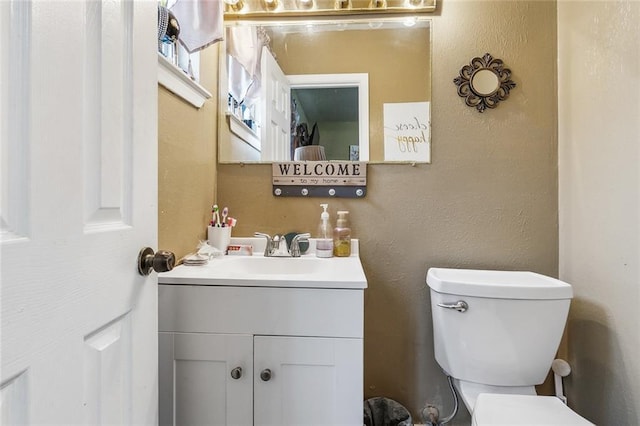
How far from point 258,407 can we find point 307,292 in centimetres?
34

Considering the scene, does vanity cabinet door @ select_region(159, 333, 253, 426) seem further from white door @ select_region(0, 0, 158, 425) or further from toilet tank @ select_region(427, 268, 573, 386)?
toilet tank @ select_region(427, 268, 573, 386)

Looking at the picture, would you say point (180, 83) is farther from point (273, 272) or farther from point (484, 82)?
point (484, 82)

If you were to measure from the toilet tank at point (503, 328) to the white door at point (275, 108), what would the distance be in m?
0.81

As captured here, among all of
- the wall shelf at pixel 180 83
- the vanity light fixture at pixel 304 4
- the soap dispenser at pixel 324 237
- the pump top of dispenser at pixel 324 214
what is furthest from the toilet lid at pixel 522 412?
the vanity light fixture at pixel 304 4

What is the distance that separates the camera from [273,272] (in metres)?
1.16

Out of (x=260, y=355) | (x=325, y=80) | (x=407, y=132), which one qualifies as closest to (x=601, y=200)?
(x=407, y=132)

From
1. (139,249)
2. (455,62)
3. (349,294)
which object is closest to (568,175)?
(455,62)

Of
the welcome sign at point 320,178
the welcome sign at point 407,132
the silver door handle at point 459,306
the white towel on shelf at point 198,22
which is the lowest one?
the silver door handle at point 459,306

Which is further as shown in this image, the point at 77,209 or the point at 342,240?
the point at 342,240

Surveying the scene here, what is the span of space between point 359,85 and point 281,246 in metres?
0.74

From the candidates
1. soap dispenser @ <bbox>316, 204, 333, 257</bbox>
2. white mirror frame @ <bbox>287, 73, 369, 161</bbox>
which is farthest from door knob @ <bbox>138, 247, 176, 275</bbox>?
white mirror frame @ <bbox>287, 73, 369, 161</bbox>

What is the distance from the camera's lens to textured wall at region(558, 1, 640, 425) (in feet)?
2.93

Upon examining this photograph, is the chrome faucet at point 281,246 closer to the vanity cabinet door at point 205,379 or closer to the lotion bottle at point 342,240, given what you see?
the lotion bottle at point 342,240

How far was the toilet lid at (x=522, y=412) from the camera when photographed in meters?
0.76
